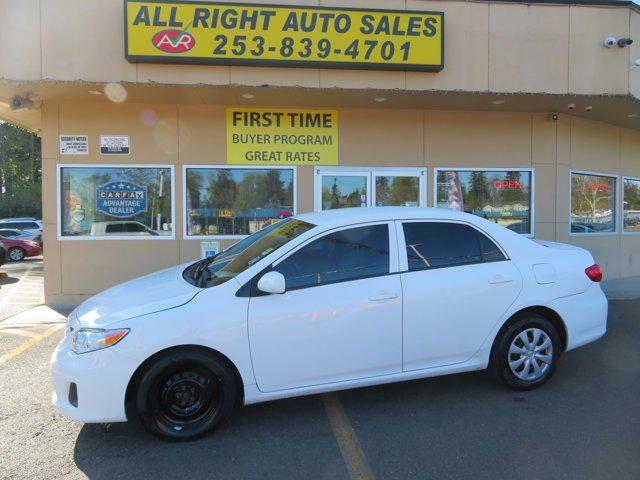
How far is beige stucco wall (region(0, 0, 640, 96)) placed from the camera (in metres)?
7.00

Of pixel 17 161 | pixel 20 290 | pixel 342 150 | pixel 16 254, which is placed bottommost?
pixel 20 290

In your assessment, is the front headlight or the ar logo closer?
the front headlight

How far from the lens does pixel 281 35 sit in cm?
717

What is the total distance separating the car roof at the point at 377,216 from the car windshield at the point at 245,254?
14 cm

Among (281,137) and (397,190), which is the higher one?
(281,137)

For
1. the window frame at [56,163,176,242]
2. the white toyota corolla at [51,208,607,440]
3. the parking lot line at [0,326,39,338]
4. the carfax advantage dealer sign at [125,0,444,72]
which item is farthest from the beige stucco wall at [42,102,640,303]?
the white toyota corolla at [51,208,607,440]

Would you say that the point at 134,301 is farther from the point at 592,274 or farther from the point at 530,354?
the point at 592,274

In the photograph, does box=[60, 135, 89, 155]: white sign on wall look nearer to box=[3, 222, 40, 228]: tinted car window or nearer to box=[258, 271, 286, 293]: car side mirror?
box=[258, 271, 286, 293]: car side mirror

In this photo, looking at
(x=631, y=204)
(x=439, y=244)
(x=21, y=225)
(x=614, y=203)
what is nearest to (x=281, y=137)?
(x=439, y=244)

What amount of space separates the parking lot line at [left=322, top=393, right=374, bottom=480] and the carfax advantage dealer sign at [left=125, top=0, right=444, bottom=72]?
5144 mm

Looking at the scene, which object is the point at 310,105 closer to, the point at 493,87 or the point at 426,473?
the point at 493,87

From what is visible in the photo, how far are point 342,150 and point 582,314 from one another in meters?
5.33

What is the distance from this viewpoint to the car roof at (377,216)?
396 cm

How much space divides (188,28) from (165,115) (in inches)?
69.6
